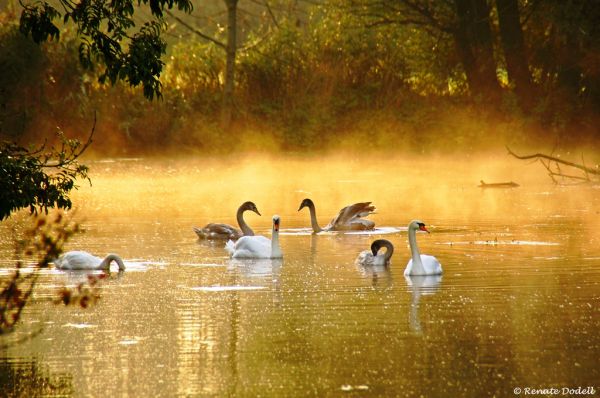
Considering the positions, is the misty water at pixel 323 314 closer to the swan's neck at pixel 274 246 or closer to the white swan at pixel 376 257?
the white swan at pixel 376 257

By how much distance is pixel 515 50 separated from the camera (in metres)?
39.1

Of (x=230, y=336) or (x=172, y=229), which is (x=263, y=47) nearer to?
(x=172, y=229)

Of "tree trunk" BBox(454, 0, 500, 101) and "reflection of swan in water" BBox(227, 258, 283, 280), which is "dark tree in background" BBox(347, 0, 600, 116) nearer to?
"tree trunk" BBox(454, 0, 500, 101)

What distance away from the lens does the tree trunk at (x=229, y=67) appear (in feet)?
136

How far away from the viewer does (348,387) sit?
9867mm

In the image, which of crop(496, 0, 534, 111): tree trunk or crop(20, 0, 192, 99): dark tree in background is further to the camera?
crop(496, 0, 534, 111): tree trunk

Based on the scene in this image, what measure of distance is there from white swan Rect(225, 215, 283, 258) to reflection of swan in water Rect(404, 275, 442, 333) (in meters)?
2.29

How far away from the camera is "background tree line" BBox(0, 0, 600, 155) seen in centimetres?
3888

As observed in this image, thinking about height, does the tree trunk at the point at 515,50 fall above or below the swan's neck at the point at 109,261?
above

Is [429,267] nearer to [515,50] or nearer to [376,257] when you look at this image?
[376,257]

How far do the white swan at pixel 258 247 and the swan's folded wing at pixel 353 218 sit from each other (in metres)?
3.79

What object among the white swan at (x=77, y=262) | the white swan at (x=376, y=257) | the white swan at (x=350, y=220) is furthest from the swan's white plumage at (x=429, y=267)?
the white swan at (x=350, y=220)

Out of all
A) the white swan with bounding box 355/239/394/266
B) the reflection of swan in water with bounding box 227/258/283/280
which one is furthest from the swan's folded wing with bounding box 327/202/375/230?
the white swan with bounding box 355/239/394/266

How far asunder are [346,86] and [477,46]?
4548 millimetres
